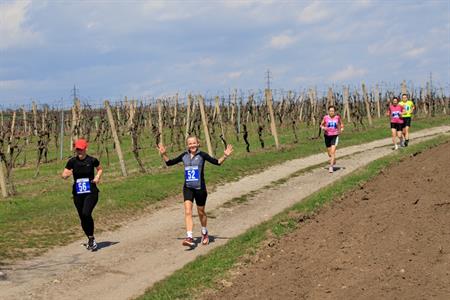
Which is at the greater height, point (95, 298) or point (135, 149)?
point (135, 149)

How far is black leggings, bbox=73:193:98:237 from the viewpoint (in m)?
10.0

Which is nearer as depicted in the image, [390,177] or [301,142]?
[390,177]

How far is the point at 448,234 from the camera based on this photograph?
7.07 metres

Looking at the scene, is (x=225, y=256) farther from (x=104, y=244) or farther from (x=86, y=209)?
(x=104, y=244)

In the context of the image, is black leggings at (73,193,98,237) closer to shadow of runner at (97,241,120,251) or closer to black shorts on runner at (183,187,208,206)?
shadow of runner at (97,241,120,251)

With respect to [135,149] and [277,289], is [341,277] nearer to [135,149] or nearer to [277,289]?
[277,289]

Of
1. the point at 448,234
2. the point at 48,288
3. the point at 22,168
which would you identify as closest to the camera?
the point at 448,234

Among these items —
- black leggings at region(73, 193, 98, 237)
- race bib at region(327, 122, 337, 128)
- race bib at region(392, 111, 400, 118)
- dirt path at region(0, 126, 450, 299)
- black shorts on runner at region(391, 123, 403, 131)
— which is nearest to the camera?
dirt path at region(0, 126, 450, 299)

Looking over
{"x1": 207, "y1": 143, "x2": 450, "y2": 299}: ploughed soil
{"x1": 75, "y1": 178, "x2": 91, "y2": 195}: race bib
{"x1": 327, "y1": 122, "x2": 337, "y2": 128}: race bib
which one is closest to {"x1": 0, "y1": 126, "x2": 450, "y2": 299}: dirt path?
{"x1": 75, "y1": 178, "x2": 91, "y2": 195}: race bib

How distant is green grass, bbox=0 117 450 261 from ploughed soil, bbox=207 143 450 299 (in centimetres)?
454

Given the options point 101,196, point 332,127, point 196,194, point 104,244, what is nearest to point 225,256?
point 196,194

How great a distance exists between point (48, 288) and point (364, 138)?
21.4 metres

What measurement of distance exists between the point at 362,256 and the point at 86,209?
16.3 feet

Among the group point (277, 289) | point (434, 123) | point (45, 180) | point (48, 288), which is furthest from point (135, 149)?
point (434, 123)
